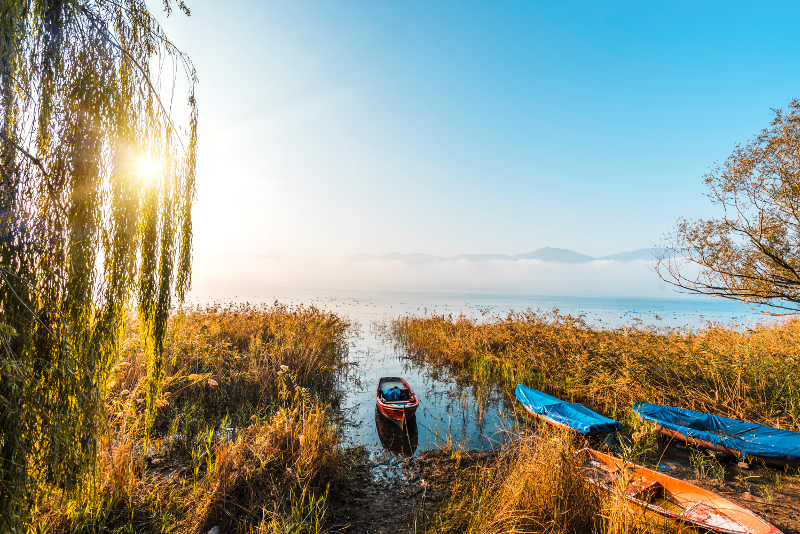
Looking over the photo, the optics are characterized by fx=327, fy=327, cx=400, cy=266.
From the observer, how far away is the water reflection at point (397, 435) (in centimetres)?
839

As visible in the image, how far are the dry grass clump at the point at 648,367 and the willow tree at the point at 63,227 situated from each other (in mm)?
11497

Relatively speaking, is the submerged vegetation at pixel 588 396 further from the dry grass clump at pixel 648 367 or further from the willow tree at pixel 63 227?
the willow tree at pixel 63 227

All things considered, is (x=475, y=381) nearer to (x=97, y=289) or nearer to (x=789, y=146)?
(x=789, y=146)

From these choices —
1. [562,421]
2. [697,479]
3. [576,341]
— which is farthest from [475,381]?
[697,479]

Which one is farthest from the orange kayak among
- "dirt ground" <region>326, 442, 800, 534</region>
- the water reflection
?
the water reflection

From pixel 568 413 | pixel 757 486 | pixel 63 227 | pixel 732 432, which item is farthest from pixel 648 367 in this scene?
pixel 63 227

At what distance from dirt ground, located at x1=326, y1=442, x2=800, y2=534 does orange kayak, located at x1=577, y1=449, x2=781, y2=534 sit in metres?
0.81

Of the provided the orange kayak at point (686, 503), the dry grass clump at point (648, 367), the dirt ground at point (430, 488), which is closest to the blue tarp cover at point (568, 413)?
the dirt ground at point (430, 488)

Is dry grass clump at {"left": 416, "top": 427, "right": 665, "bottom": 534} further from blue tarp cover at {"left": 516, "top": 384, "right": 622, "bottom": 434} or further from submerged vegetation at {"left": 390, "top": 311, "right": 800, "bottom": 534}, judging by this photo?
blue tarp cover at {"left": 516, "top": 384, "right": 622, "bottom": 434}

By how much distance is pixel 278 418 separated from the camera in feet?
19.2

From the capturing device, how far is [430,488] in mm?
6230

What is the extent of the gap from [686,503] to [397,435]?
242 inches

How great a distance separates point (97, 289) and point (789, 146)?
50.4 ft

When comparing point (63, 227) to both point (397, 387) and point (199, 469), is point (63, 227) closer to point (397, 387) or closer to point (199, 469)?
point (199, 469)
